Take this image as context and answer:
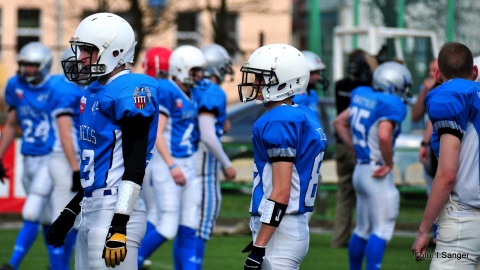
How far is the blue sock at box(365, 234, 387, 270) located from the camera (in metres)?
8.67

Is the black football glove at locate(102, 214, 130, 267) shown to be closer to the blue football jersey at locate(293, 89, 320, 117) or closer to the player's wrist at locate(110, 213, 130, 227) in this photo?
the player's wrist at locate(110, 213, 130, 227)

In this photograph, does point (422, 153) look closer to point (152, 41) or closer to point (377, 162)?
point (377, 162)

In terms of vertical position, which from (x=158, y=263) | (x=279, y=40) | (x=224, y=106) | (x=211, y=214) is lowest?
(x=158, y=263)

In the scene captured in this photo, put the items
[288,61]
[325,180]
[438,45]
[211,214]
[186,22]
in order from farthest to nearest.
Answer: [186,22] → [438,45] → [325,180] → [211,214] → [288,61]

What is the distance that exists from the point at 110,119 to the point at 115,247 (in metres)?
0.73

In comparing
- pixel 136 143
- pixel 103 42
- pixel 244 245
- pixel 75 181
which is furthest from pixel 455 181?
pixel 244 245

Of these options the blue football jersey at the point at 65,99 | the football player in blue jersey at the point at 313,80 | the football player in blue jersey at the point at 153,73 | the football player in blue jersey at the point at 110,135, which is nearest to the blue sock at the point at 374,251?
the football player in blue jersey at the point at 313,80

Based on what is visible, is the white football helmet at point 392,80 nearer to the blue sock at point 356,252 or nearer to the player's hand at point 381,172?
the player's hand at point 381,172

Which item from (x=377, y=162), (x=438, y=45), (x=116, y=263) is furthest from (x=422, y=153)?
(x=438, y=45)

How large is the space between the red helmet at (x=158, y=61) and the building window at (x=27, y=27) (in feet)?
64.8

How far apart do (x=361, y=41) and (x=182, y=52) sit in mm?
8795

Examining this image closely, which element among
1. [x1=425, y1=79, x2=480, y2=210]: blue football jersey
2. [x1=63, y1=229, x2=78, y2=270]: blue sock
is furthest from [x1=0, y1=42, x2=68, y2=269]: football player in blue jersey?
[x1=425, y1=79, x2=480, y2=210]: blue football jersey

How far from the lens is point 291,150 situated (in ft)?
17.6

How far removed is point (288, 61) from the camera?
5680mm
